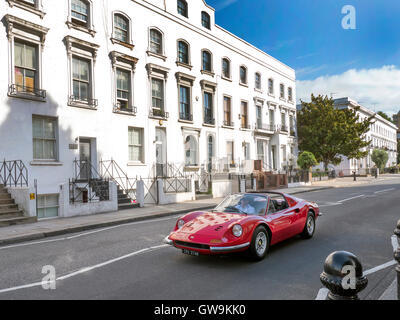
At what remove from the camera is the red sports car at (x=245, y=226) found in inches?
239

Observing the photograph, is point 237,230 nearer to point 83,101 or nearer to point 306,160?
point 83,101

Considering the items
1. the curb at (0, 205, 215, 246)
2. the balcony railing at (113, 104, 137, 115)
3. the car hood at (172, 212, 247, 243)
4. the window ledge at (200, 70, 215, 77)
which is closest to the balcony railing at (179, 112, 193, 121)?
the window ledge at (200, 70, 215, 77)

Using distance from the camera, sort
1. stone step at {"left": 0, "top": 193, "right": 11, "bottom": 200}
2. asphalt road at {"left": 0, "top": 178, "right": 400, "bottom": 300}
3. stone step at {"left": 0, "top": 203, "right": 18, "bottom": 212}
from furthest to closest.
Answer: stone step at {"left": 0, "top": 193, "right": 11, "bottom": 200} < stone step at {"left": 0, "top": 203, "right": 18, "bottom": 212} < asphalt road at {"left": 0, "top": 178, "right": 400, "bottom": 300}

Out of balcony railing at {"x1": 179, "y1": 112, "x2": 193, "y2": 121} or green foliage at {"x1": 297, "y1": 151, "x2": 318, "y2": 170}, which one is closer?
balcony railing at {"x1": 179, "y1": 112, "x2": 193, "y2": 121}

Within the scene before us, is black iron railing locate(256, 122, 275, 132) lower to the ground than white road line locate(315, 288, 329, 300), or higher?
higher

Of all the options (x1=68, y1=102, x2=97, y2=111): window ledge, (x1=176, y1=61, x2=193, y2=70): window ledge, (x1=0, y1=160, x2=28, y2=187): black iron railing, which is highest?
(x1=176, y1=61, x2=193, y2=70): window ledge

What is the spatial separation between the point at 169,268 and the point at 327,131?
3721 centimetres

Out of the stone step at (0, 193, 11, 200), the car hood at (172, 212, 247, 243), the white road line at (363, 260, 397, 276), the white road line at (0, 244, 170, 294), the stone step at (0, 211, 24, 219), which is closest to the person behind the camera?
the white road line at (0, 244, 170, 294)

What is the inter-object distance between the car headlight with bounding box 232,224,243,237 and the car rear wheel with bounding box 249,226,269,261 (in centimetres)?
32

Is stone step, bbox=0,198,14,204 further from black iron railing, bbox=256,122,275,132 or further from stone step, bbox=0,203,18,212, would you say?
black iron railing, bbox=256,122,275,132

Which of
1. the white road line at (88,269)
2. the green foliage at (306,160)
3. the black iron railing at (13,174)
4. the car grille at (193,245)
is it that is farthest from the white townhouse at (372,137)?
the car grille at (193,245)

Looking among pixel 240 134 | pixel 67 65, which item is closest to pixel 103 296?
pixel 67 65

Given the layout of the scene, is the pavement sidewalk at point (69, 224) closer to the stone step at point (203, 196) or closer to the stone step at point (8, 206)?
the stone step at point (8, 206)

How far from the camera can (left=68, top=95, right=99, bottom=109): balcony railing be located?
16645 millimetres
